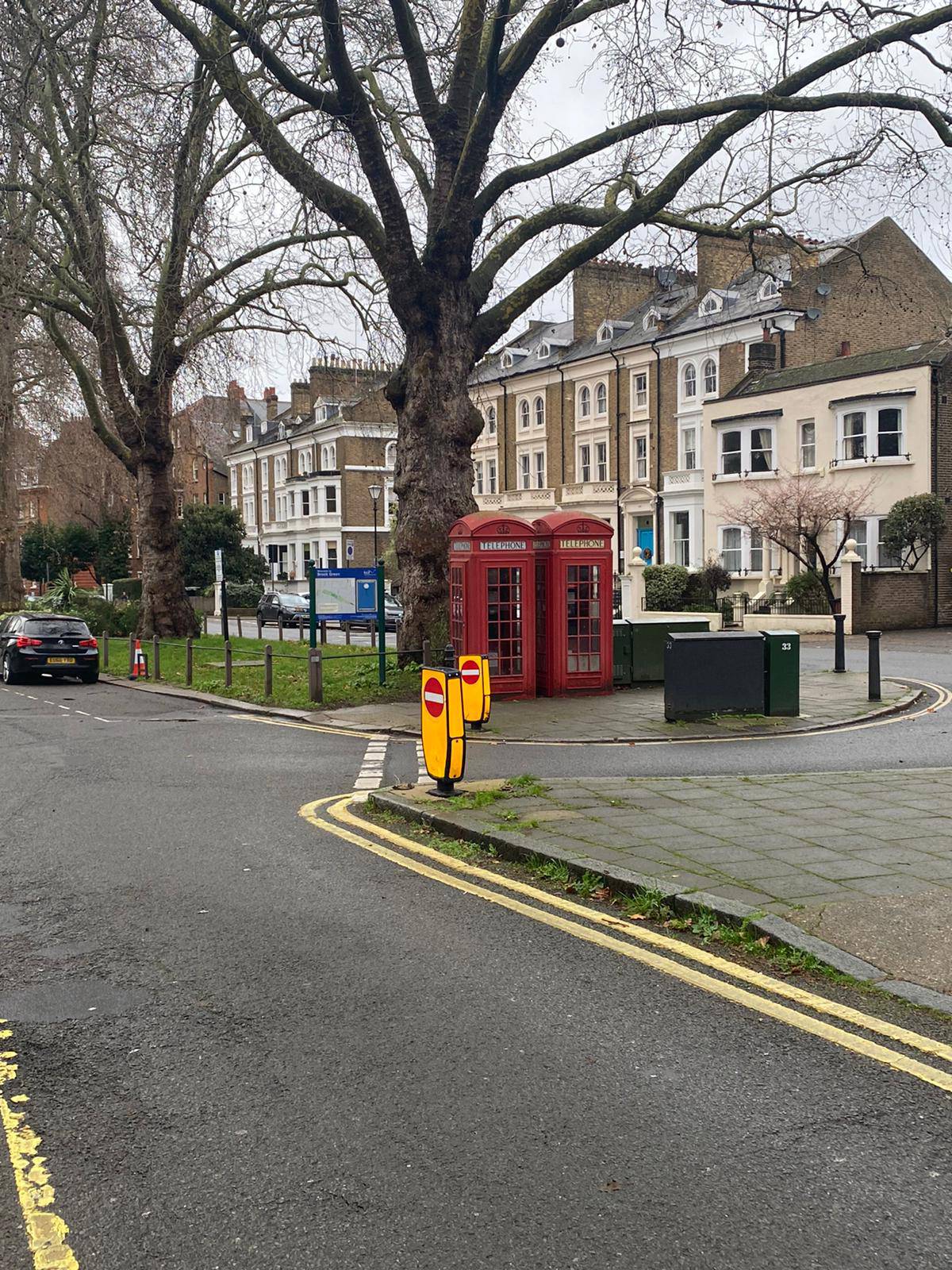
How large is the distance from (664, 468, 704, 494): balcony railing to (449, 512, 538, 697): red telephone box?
95.7ft

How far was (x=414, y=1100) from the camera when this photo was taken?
3.89 metres

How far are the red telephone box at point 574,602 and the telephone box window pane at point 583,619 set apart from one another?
0.04 ft

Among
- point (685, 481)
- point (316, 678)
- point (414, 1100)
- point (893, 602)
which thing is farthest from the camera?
point (685, 481)

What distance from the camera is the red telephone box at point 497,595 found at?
16.1 metres

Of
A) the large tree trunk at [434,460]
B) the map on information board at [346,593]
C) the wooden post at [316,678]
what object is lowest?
the wooden post at [316,678]

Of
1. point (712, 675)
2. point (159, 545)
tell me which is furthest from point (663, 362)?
point (712, 675)

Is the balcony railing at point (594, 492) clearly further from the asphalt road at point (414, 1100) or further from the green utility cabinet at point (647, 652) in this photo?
the asphalt road at point (414, 1100)

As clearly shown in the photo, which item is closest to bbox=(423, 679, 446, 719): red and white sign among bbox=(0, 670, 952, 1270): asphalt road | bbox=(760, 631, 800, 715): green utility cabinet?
bbox=(0, 670, 952, 1270): asphalt road

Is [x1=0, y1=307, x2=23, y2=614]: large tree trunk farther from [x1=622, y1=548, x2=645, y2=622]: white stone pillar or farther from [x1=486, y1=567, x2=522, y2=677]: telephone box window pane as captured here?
[x1=486, y1=567, x2=522, y2=677]: telephone box window pane

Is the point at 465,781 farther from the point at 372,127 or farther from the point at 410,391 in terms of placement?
the point at 372,127

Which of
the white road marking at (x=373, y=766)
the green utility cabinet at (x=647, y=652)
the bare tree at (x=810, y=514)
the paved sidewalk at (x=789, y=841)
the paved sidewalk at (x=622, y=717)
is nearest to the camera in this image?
the paved sidewalk at (x=789, y=841)

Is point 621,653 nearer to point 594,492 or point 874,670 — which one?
point 874,670

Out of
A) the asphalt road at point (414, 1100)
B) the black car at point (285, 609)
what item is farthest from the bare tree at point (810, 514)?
the asphalt road at point (414, 1100)

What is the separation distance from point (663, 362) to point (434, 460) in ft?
107
